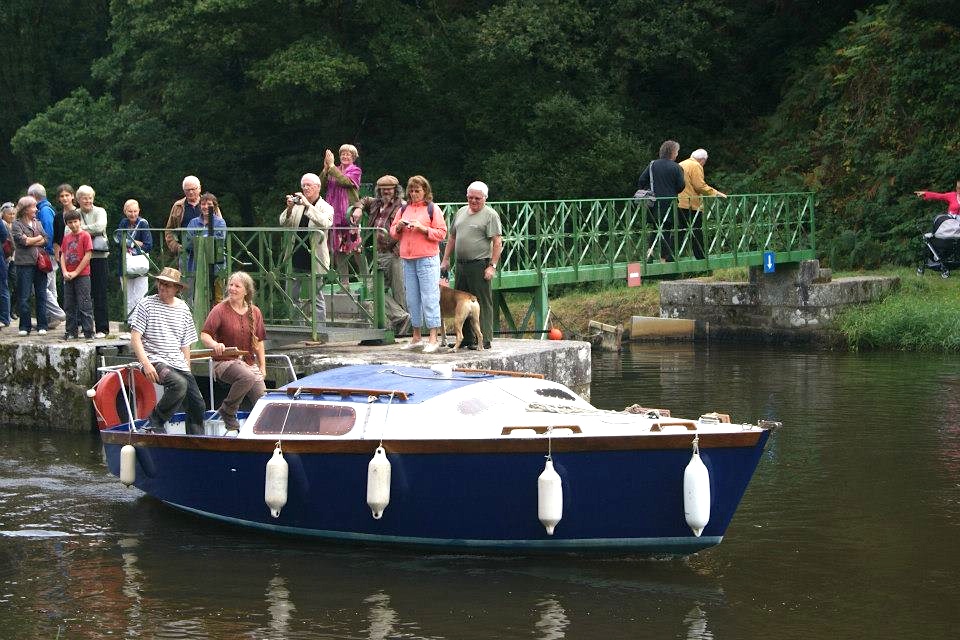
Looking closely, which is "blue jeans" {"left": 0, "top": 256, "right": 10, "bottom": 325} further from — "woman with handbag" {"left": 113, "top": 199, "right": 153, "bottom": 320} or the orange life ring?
the orange life ring

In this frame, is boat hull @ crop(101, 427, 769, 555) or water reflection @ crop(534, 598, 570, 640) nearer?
water reflection @ crop(534, 598, 570, 640)

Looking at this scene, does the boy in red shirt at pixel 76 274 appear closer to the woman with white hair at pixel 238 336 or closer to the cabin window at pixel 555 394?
the woman with white hair at pixel 238 336

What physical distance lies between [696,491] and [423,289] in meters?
5.56

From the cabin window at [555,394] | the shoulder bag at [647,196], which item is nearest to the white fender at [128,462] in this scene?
the cabin window at [555,394]

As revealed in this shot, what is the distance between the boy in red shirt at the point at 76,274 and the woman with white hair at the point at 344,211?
9.22 ft

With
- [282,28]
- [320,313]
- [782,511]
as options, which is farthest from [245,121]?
[782,511]

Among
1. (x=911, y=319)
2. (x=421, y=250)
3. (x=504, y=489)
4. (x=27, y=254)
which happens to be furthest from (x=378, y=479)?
(x=911, y=319)

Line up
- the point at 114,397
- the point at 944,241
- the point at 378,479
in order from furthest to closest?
the point at 944,241, the point at 114,397, the point at 378,479

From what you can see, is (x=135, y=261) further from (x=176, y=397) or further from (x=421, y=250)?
(x=176, y=397)

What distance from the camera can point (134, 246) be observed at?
17641 mm

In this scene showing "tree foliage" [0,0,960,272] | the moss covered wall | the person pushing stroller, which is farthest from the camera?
"tree foliage" [0,0,960,272]

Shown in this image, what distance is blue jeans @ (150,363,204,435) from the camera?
12.6m

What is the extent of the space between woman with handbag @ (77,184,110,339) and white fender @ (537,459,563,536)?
832cm

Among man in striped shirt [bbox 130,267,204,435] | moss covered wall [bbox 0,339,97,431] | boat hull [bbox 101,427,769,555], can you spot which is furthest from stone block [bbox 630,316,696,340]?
boat hull [bbox 101,427,769,555]
